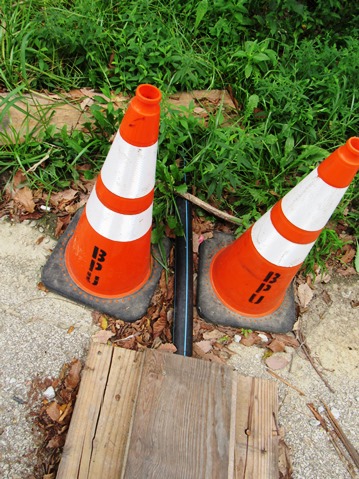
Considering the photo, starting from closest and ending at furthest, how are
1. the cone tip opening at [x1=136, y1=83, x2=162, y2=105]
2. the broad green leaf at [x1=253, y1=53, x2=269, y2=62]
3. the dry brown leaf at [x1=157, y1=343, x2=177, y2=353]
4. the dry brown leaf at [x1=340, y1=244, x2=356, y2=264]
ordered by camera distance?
the cone tip opening at [x1=136, y1=83, x2=162, y2=105] < the dry brown leaf at [x1=157, y1=343, x2=177, y2=353] < the dry brown leaf at [x1=340, y1=244, x2=356, y2=264] < the broad green leaf at [x1=253, y1=53, x2=269, y2=62]

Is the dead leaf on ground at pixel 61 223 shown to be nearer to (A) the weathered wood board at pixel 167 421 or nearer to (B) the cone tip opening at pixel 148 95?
(A) the weathered wood board at pixel 167 421

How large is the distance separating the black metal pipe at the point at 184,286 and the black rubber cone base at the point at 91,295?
0.18m

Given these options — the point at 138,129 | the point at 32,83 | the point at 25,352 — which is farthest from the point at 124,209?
the point at 32,83

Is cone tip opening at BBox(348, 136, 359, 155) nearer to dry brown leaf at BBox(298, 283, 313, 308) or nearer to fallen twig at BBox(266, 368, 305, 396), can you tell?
dry brown leaf at BBox(298, 283, 313, 308)

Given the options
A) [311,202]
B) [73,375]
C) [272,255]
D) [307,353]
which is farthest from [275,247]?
[73,375]

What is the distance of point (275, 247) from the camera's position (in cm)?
237

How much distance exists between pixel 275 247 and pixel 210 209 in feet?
2.38

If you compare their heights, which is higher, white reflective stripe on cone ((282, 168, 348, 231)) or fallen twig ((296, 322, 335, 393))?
white reflective stripe on cone ((282, 168, 348, 231))

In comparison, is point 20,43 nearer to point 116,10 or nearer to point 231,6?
point 116,10

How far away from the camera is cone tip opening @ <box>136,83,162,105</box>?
184 centimetres

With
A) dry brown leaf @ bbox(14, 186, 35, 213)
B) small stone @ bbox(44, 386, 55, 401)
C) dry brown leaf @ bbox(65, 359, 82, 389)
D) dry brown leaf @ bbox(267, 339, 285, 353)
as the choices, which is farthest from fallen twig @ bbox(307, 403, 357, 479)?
dry brown leaf @ bbox(14, 186, 35, 213)

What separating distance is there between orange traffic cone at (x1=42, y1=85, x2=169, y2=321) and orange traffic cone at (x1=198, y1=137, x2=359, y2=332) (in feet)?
1.28

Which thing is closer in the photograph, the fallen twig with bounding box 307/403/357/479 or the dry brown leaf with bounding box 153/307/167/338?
the fallen twig with bounding box 307/403/357/479

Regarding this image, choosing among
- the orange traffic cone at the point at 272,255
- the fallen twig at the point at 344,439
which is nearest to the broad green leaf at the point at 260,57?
the orange traffic cone at the point at 272,255
